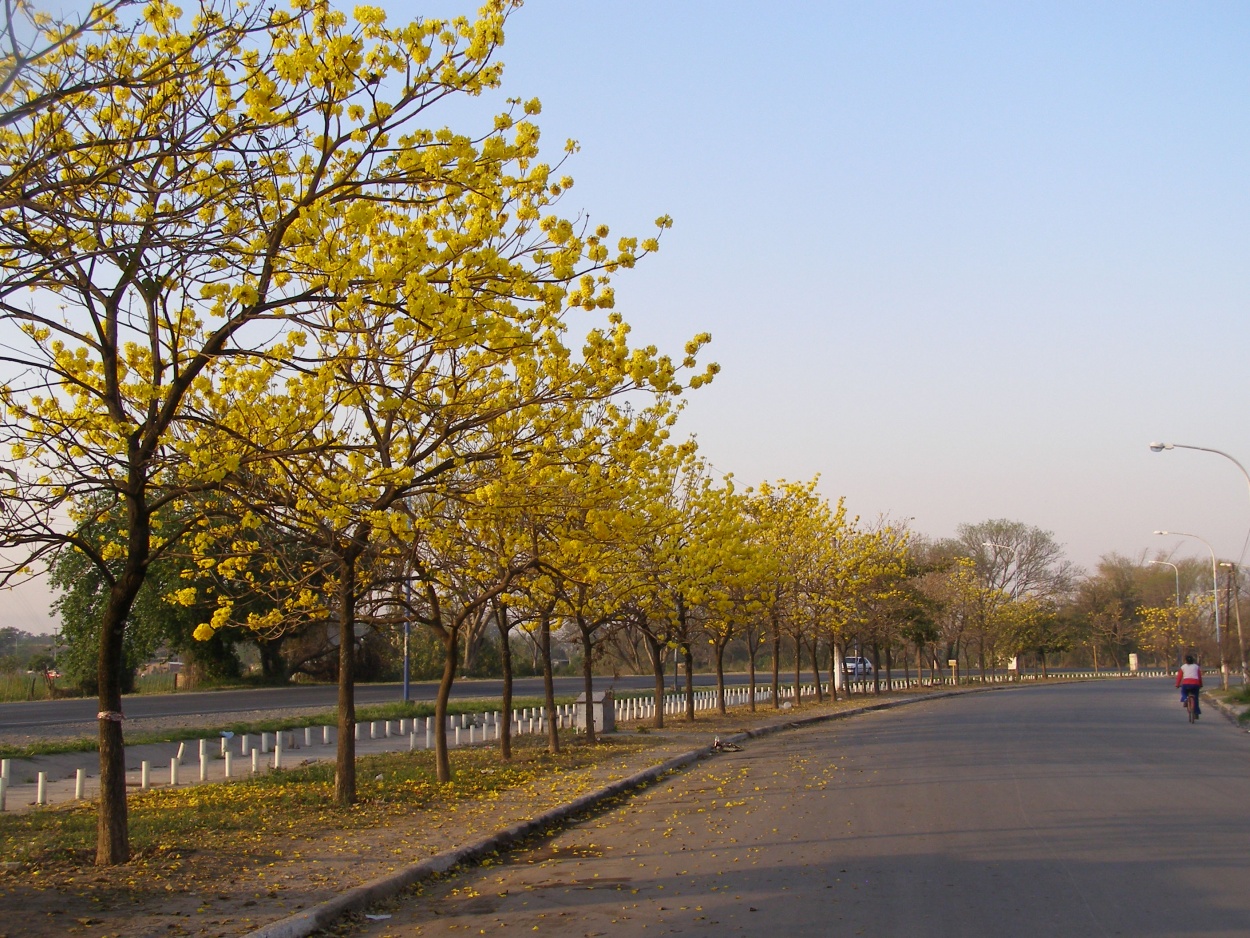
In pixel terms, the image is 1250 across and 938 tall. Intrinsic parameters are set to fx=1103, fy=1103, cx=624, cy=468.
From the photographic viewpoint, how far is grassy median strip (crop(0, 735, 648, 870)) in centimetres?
961

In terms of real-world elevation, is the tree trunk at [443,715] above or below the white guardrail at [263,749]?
above

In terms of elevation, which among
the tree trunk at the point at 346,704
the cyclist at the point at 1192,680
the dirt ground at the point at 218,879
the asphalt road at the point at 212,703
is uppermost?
the tree trunk at the point at 346,704

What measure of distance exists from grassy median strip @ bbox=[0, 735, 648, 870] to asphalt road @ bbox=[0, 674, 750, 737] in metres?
10.5

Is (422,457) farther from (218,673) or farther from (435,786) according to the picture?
(218,673)

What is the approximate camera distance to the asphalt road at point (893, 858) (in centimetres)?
695

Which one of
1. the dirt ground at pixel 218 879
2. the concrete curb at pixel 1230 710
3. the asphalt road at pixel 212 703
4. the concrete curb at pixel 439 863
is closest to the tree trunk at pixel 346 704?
the dirt ground at pixel 218 879

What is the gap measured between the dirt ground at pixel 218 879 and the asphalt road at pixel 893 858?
2.27 ft

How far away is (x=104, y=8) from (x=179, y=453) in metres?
4.21

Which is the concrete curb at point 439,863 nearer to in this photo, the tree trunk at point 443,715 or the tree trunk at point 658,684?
the tree trunk at point 443,715

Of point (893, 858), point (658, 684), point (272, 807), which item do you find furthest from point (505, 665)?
point (893, 858)

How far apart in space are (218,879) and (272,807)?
4.11 metres

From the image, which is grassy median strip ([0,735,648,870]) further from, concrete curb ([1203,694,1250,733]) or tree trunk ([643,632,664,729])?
concrete curb ([1203,694,1250,733])

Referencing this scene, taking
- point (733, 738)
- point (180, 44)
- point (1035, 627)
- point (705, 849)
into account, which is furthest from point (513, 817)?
point (1035, 627)

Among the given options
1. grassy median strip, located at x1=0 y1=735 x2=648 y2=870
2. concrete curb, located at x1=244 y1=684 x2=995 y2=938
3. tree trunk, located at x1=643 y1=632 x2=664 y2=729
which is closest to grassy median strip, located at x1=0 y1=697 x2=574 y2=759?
grassy median strip, located at x1=0 y1=735 x2=648 y2=870
